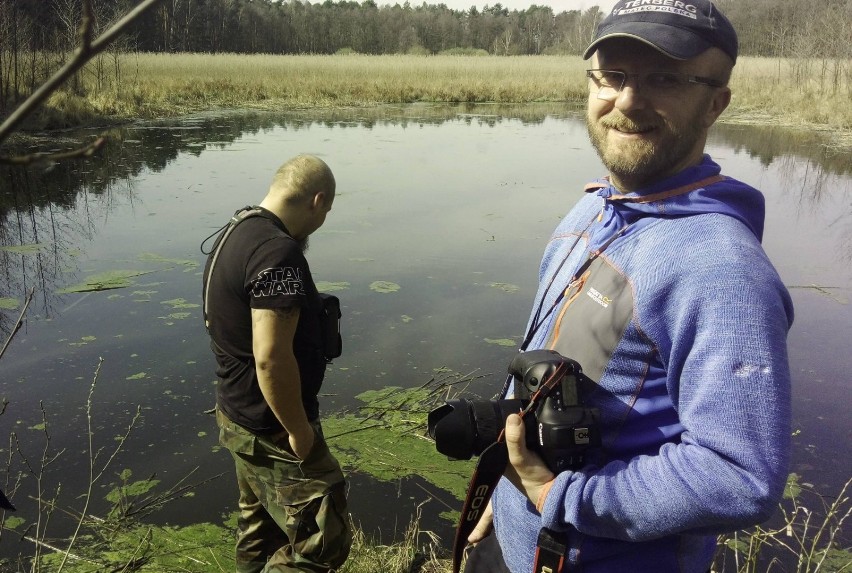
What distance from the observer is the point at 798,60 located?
22.1m

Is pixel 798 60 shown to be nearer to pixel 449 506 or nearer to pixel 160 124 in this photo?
pixel 160 124

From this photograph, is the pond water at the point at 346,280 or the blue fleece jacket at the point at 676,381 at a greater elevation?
the blue fleece jacket at the point at 676,381

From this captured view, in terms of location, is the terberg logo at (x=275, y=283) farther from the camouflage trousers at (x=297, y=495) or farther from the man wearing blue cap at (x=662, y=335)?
the man wearing blue cap at (x=662, y=335)

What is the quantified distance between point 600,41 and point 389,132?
52.4ft

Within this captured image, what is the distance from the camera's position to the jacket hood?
4.09 feet

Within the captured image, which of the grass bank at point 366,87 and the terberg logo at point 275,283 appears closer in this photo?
the terberg logo at point 275,283

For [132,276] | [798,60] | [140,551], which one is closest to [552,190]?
[132,276]

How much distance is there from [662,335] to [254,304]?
1.49 m

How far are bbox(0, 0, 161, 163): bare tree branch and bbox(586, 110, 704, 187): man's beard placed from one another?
1068mm

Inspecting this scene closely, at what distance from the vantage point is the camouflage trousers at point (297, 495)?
8.19ft

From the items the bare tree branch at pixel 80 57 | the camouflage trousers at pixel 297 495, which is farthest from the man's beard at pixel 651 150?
the camouflage trousers at pixel 297 495

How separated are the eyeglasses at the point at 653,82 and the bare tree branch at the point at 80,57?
1105mm

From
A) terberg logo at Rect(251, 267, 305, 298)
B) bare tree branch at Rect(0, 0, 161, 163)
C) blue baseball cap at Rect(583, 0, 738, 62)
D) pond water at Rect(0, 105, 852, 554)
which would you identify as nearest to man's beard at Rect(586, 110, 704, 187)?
blue baseball cap at Rect(583, 0, 738, 62)

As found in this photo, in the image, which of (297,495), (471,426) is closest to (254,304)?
(297,495)
